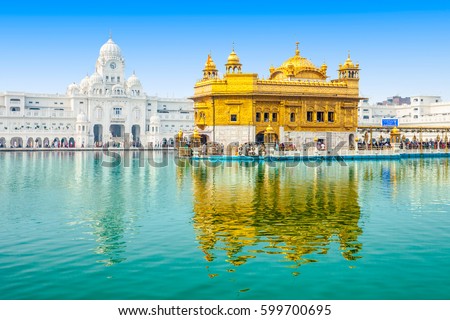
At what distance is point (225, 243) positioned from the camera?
44.3 ft

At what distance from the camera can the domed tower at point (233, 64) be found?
183 ft

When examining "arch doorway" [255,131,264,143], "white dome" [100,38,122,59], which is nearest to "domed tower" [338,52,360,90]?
"arch doorway" [255,131,264,143]

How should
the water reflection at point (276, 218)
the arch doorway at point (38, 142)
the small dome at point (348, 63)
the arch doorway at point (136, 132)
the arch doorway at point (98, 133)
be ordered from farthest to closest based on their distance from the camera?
the arch doorway at point (136, 132) → the arch doorway at point (98, 133) → the arch doorway at point (38, 142) → the small dome at point (348, 63) → the water reflection at point (276, 218)

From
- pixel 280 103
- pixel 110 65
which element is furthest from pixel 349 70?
pixel 110 65

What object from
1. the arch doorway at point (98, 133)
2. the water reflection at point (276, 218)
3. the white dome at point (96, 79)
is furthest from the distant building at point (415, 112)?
the water reflection at point (276, 218)

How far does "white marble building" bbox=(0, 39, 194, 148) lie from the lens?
3482 inches

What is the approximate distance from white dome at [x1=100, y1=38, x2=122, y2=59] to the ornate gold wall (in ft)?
146

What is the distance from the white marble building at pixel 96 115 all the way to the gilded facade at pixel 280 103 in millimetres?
36222

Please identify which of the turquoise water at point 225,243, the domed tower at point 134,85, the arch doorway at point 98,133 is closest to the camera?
the turquoise water at point 225,243

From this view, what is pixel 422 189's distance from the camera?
25344 mm

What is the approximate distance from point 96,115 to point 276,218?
81126 millimetres

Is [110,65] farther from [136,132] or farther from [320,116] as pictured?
[320,116]

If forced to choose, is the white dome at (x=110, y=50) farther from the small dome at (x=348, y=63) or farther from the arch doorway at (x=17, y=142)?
the small dome at (x=348, y=63)

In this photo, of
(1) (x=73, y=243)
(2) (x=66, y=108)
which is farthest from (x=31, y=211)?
(2) (x=66, y=108)
